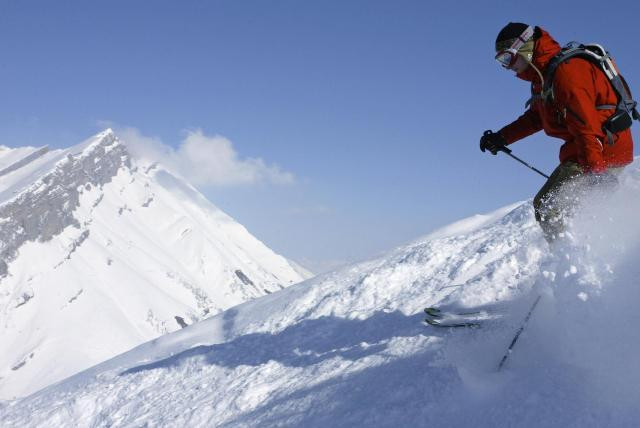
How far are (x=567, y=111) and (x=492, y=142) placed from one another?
212 cm

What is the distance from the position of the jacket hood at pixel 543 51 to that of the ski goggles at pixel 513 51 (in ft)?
0.41

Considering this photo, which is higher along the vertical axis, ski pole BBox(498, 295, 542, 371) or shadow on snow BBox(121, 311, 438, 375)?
shadow on snow BBox(121, 311, 438, 375)

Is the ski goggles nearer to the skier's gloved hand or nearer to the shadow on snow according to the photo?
the skier's gloved hand

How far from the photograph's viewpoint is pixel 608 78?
5.31 meters

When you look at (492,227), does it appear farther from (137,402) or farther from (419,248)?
(137,402)

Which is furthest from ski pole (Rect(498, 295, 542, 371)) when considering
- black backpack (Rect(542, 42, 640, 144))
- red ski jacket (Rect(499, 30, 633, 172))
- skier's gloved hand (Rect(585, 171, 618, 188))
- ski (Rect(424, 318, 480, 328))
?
black backpack (Rect(542, 42, 640, 144))

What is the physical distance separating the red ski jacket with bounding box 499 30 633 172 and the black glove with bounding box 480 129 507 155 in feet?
5.05

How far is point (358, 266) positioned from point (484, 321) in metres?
6.40

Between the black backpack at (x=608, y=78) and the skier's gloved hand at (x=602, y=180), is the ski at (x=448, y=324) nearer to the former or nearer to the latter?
the skier's gloved hand at (x=602, y=180)

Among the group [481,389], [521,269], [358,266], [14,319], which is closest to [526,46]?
[521,269]

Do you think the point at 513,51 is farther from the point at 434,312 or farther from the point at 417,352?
the point at 417,352

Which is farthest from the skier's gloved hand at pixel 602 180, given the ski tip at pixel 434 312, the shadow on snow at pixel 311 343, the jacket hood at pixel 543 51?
the shadow on snow at pixel 311 343

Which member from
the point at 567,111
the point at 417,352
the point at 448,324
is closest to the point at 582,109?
the point at 567,111

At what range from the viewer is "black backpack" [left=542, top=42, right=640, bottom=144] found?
522 centimetres
